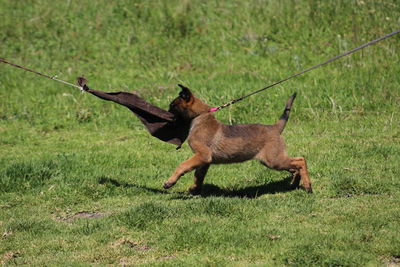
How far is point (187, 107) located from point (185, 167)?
2.46 feet

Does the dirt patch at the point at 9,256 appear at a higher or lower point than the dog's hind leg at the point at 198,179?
lower

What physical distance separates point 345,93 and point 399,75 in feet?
3.89

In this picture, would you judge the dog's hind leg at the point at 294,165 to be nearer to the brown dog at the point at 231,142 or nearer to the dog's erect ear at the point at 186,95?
the brown dog at the point at 231,142

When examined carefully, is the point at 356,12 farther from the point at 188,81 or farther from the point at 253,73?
the point at 188,81

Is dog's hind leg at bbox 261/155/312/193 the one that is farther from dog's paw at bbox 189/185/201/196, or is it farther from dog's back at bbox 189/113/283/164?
dog's paw at bbox 189/185/201/196

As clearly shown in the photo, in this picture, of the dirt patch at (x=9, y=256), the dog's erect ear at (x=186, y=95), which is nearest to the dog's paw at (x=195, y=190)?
the dog's erect ear at (x=186, y=95)

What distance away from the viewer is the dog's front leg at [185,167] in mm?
7234

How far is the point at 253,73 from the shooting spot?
1259cm

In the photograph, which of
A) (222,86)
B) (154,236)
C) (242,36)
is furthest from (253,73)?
(154,236)

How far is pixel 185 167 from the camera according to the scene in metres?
7.25

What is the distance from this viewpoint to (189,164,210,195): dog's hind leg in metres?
7.68

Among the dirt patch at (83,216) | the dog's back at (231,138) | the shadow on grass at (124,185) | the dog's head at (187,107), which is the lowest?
the dirt patch at (83,216)

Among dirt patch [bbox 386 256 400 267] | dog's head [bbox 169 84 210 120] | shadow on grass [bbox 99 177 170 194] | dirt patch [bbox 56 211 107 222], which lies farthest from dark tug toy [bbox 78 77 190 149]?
dirt patch [bbox 386 256 400 267]

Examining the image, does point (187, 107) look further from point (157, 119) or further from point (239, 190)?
point (239, 190)
